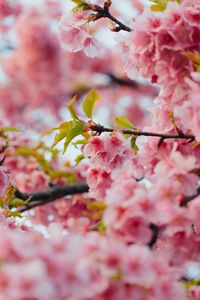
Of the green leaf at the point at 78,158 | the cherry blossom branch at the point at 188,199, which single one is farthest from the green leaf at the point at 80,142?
the cherry blossom branch at the point at 188,199

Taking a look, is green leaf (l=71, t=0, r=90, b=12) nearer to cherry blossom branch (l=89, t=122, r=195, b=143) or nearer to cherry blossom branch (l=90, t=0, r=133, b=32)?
cherry blossom branch (l=90, t=0, r=133, b=32)

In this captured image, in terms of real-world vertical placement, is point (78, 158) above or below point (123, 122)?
below

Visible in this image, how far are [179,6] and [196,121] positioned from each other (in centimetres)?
40

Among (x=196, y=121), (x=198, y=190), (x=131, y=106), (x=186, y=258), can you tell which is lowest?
(x=131, y=106)

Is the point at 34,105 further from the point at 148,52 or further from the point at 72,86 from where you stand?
the point at 148,52

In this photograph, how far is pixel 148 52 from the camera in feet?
6.08

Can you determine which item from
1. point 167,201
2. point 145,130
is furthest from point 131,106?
point 167,201

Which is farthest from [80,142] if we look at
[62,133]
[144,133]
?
[144,133]

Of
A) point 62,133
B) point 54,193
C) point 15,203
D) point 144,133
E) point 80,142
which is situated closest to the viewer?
point 144,133

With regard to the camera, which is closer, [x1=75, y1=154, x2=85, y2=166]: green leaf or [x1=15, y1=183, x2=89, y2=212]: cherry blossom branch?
[x1=75, y1=154, x2=85, y2=166]: green leaf

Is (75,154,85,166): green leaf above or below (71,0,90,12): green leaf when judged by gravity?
below

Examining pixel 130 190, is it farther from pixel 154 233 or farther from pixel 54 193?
pixel 54 193

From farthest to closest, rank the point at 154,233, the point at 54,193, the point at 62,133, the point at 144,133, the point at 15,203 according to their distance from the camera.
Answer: the point at 54,193 < the point at 15,203 < the point at 62,133 < the point at 144,133 < the point at 154,233

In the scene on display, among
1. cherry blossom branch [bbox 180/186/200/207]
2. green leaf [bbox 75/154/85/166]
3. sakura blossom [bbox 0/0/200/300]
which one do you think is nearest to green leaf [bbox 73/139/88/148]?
sakura blossom [bbox 0/0/200/300]
